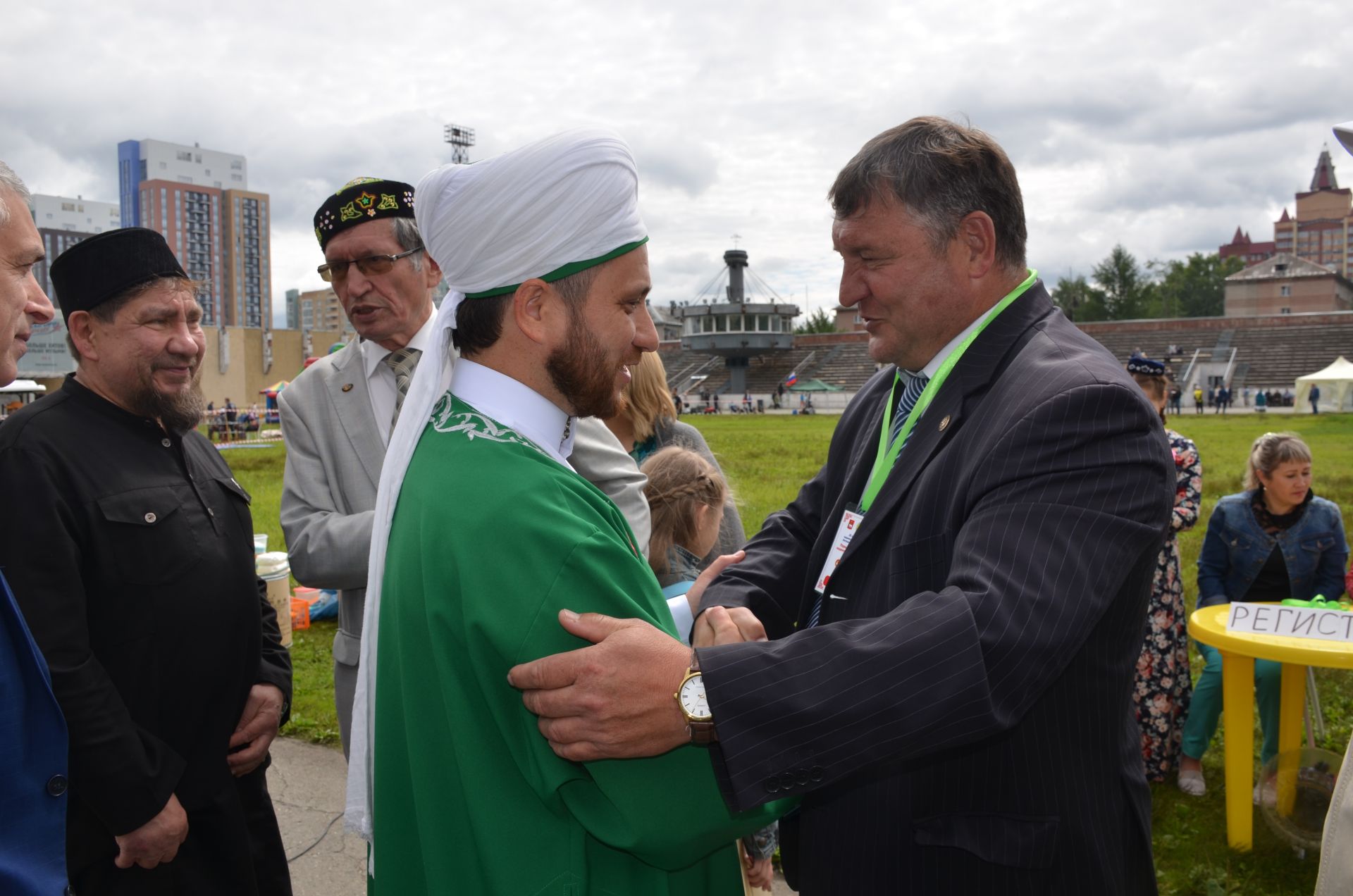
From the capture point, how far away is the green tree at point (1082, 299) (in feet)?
259

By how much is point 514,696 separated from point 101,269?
2303 millimetres

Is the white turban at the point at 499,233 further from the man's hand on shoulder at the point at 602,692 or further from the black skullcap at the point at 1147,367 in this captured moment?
the black skullcap at the point at 1147,367

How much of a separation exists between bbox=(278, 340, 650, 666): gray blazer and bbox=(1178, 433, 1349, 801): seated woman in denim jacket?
148 inches

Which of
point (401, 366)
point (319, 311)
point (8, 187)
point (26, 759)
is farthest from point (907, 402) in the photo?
point (319, 311)

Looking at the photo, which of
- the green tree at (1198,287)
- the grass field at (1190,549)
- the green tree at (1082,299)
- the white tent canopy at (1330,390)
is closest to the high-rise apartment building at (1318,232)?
the green tree at (1198,287)

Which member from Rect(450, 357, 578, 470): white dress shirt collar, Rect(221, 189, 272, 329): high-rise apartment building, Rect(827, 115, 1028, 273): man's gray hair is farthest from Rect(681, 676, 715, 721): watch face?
Rect(221, 189, 272, 329): high-rise apartment building

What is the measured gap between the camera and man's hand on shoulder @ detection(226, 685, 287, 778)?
2.86m

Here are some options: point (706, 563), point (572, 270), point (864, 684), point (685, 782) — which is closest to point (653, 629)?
point (685, 782)

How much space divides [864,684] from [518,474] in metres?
0.64

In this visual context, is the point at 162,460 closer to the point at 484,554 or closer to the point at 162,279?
the point at 162,279

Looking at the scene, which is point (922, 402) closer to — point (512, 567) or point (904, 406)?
point (904, 406)

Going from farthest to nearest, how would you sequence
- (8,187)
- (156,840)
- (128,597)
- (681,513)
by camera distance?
(681,513), (128,597), (156,840), (8,187)

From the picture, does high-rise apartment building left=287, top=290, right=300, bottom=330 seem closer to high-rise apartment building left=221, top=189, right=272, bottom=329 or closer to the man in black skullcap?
high-rise apartment building left=221, top=189, right=272, bottom=329

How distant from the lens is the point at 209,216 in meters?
92.7
